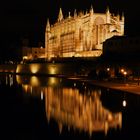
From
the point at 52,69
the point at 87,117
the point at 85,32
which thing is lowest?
the point at 87,117

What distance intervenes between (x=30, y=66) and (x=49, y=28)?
2334cm

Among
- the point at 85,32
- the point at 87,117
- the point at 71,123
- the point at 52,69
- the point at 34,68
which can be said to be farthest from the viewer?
the point at 85,32

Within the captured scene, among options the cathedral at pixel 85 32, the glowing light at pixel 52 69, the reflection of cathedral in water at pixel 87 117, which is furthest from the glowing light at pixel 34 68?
the reflection of cathedral in water at pixel 87 117

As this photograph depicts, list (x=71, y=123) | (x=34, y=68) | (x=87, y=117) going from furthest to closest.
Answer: (x=34, y=68) → (x=87, y=117) → (x=71, y=123)

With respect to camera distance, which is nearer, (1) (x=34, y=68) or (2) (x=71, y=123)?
(2) (x=71, y=123)

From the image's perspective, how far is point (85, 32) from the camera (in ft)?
202

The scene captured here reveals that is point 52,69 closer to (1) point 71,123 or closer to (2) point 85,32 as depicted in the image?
(2) point 85,32

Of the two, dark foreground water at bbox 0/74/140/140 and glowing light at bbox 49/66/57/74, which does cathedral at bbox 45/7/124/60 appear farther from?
dark foreground water at bbox 0/74/140/140

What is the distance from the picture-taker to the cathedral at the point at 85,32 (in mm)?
56366

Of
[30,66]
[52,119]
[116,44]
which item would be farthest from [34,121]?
[30,66]

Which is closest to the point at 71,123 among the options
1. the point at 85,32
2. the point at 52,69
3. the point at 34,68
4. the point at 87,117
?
the point at 87,117

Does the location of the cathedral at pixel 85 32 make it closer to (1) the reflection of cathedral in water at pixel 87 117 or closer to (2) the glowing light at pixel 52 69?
(2) the glowing light at pixel 52 69

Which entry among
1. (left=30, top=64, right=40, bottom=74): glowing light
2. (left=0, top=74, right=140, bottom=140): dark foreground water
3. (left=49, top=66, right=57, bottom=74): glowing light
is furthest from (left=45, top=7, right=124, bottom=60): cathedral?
(left=0, top=74, right=140, bottom=140): dark foreground water

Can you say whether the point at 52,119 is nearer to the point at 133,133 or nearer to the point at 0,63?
the point at 133,133
